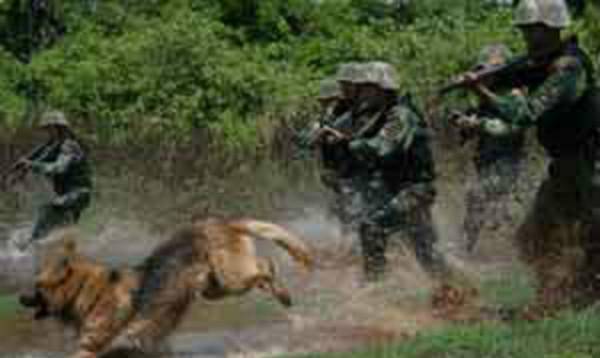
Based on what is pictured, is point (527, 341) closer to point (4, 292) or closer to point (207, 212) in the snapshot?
point (4, 292)

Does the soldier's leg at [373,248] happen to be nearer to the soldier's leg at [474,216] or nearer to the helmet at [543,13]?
the soldier's leg at [474,216]

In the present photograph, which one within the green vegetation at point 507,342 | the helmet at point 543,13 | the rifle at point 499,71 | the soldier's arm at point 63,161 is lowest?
the soldier's arm at point 63,161

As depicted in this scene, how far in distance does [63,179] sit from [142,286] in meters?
6.12

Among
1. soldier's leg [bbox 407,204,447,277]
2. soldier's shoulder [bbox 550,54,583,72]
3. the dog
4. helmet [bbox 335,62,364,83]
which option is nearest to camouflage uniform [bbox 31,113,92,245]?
helmet [bbox 335,62,364,83]

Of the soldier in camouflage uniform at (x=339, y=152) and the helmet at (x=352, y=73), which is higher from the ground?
the helmet at (x=352, y=73)

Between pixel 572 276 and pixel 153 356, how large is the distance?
9.38ft

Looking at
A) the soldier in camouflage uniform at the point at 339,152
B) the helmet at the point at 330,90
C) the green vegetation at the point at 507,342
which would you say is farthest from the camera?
the helmet at the point at 330,90

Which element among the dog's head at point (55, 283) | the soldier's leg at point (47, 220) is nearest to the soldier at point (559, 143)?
the dog's head at point (55, 283)

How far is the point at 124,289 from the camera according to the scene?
25.7 feet

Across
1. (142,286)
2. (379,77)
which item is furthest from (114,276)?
(379,77)

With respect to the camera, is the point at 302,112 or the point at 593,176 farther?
the point at 302,112

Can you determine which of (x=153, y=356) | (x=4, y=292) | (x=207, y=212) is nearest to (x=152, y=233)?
(x=207, y=212)

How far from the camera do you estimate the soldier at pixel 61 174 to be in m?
13.7

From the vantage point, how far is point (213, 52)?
22.0 metres
